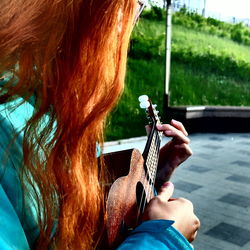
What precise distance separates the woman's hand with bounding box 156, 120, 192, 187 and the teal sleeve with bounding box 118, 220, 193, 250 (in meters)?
0.65

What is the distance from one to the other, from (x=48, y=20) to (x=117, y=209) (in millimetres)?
496

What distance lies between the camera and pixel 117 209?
37.9 inches

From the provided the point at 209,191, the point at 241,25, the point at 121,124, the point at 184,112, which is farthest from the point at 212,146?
the point at 241,25

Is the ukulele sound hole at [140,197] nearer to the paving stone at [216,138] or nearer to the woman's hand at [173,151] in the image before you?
the woman's hand at [173,151]

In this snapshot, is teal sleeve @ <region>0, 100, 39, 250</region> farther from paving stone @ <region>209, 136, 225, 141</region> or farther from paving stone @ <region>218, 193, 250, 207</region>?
paving stone @ <region>209, 136, 225, 141</region>

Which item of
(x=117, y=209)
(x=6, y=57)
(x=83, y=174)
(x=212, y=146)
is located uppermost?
(x=6, y=57)

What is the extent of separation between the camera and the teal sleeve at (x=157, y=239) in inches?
31.0

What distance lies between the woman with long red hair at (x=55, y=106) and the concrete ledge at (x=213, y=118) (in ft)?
24.8

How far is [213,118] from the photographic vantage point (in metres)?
8.63

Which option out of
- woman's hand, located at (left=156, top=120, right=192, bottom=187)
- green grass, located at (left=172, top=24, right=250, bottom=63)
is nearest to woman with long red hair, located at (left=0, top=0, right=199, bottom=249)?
woman's hand, located at (left=156, top=120, right=192, bottom=187)

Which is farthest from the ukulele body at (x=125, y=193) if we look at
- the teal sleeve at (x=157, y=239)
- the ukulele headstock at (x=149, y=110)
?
the ukulele headstock at (x=149, y=110)

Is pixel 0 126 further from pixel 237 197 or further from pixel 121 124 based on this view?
pixel 121 124

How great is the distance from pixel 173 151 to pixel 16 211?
91cm

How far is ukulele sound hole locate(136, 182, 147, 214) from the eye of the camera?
110 centimetres
